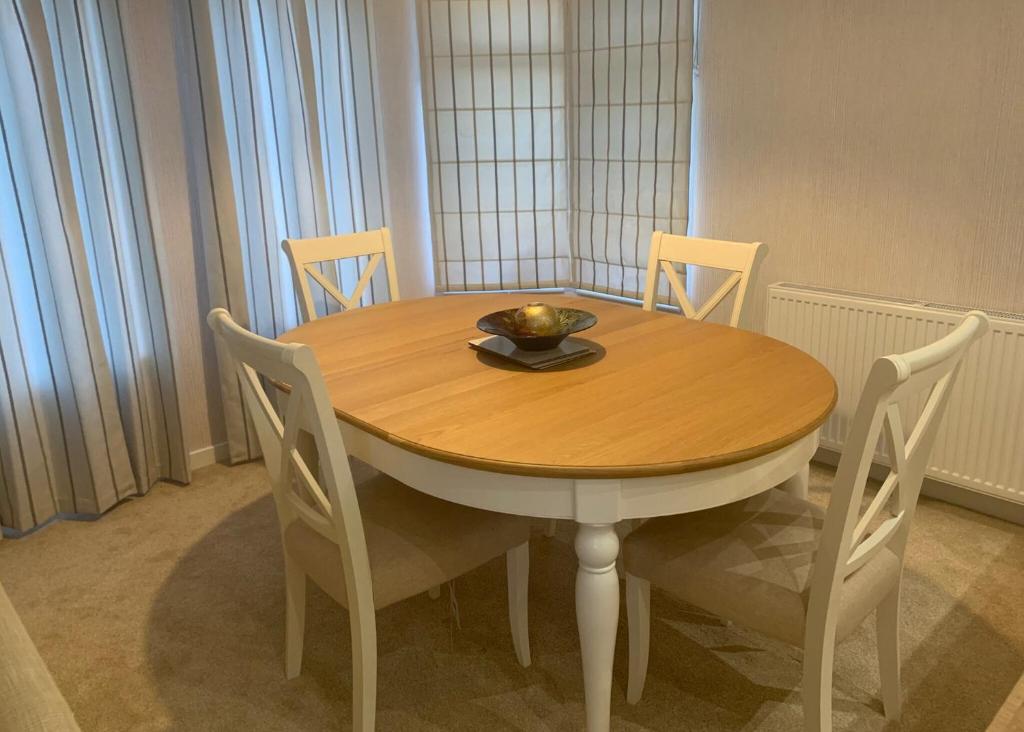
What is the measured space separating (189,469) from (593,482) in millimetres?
2283

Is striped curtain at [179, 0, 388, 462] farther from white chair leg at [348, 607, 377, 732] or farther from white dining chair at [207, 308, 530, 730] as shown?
white chair leg at [348, 607, 377, 732]

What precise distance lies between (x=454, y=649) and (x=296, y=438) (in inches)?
32.1

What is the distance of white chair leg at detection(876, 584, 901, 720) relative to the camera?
1760 millimetres

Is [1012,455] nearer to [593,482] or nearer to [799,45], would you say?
[799,45]

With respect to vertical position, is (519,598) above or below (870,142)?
below

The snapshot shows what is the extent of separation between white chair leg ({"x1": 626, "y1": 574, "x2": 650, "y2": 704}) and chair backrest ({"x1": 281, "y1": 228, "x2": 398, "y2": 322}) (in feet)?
4.66

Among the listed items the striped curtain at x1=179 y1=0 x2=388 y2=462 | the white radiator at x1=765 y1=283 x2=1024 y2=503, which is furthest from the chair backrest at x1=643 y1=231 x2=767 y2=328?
the striped curtain at x1=179 y1=0 x2=388 y2=462

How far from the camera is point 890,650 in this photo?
1.79m

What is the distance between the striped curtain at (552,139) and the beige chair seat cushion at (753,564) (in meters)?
1.90

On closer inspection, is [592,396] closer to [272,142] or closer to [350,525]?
[350,525]

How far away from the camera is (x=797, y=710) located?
6.15 feet

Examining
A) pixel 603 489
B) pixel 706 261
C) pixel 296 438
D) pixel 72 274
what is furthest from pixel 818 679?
pixel 72 274

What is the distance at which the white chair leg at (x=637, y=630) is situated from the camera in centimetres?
181

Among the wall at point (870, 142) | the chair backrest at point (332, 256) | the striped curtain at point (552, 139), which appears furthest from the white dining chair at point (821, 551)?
the striped curtain at point (552, 139)
